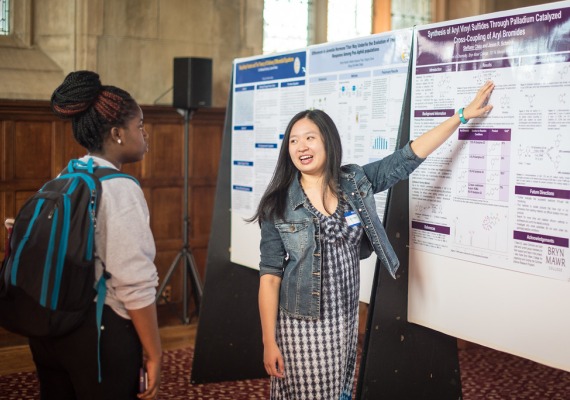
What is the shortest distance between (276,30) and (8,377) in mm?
3853

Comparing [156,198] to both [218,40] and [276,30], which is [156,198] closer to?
[218,40]

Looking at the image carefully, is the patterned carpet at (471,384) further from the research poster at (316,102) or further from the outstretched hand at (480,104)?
the outstretched hand at (480,104)

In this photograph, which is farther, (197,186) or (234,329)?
(197,186)

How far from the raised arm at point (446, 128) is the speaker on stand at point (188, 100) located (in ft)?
11.1

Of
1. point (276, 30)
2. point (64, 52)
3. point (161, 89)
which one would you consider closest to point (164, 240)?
point (161, 89)

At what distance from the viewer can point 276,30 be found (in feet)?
23.5

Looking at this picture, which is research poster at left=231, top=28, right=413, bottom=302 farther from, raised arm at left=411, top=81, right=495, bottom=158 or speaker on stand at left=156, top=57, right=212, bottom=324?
speaker on stand at left=156, top=57, right=212, bottom=324

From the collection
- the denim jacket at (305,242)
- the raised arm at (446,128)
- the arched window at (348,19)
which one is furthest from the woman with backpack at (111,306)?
the arched window at (348,19)

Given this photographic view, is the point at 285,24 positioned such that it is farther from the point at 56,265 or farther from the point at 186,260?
the point at 56,265

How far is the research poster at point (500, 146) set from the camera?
2.74 meters

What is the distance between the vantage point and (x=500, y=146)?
115 inches

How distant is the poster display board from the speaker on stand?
3077mm

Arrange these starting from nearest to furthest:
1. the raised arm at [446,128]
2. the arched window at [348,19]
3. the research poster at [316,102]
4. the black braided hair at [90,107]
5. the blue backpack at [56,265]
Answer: the blue backpack at [56,265] < the black braided hair at [90,107] < the raised arm at [446,128] < the research poster at [316,102] < the arched window at [348,19]

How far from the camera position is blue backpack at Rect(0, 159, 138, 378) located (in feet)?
6.66
